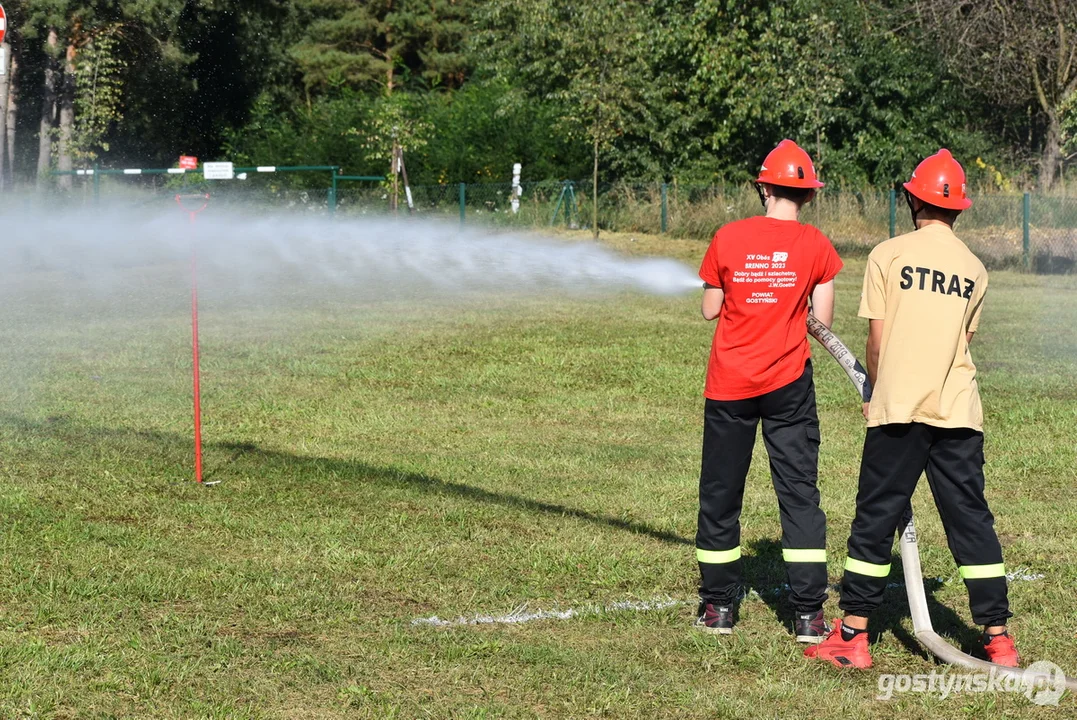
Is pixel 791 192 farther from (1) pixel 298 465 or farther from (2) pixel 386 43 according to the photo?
(2) pixel 386 43

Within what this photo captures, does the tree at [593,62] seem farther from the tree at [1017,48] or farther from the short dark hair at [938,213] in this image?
the short dark hair at [938,213]

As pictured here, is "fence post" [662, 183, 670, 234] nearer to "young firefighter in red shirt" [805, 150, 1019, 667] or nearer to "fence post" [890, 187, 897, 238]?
"fence post" [890, 187, 897, 238]

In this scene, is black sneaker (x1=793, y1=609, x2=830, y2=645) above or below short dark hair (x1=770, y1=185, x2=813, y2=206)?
below

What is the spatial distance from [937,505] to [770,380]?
79 cm

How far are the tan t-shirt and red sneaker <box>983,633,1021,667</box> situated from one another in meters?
0.84

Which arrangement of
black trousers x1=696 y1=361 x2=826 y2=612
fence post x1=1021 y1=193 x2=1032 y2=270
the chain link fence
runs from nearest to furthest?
black trousers x1=696 y1=361 x2=826 y2=612
fence post x1=1021 y1=193 x2=1032 y2=270
the chain link fence

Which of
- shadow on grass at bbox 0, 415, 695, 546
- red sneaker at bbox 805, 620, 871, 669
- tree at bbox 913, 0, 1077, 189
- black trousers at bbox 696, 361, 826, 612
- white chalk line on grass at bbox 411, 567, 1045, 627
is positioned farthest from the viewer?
tree at bbox 913, 0, 1077, 189

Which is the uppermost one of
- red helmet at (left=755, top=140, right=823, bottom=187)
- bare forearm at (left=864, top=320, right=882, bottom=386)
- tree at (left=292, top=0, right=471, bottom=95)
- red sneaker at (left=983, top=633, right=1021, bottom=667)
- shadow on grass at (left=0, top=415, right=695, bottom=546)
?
tree at (left=292, top=0, right=471, bottom=95)

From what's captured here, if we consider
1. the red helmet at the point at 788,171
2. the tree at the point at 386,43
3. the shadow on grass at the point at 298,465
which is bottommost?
the shadow on grass at the point at 298,465

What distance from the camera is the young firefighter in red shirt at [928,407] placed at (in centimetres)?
476

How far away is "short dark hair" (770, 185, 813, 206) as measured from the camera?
202 inches

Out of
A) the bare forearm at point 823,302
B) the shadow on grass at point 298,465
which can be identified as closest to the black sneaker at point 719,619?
the bare forearm at point 823,302

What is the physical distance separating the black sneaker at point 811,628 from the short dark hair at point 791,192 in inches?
65.1

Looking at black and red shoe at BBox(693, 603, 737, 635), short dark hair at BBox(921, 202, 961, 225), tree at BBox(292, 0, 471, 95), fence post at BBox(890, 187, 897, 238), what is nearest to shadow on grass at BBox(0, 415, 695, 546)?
black and red shoe at BBox(693, 603, 737, 635)
